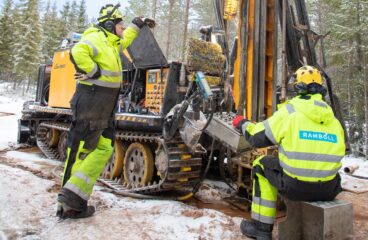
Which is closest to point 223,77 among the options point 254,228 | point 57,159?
point 254,228

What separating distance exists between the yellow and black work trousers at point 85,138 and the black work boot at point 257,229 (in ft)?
5.46

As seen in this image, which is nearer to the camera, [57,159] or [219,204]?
[219,204]

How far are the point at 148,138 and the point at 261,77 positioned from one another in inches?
72.9

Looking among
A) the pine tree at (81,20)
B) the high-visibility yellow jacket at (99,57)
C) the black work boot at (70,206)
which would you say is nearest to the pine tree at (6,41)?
the pine tree at (81,20)

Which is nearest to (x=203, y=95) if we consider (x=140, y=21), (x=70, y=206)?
(x=140, y=21)

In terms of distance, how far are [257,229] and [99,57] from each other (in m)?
2.39

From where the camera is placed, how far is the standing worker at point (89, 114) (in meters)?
3.63

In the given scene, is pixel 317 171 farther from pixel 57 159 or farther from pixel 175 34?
pixel 175 34

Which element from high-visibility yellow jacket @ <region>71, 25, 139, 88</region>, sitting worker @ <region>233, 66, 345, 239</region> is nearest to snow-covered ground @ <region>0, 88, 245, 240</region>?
sitting worker @ <region>233, 66, 345, 239</region>

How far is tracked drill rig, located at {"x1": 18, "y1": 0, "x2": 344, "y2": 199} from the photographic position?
14.9 ft

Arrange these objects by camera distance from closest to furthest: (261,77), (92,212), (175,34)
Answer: (92,212), (261,77), (175,34)

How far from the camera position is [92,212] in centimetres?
380

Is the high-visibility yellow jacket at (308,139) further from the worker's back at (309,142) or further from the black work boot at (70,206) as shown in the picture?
the black work boot at (70,206)

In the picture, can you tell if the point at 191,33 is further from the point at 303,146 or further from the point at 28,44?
the point at 303,146
